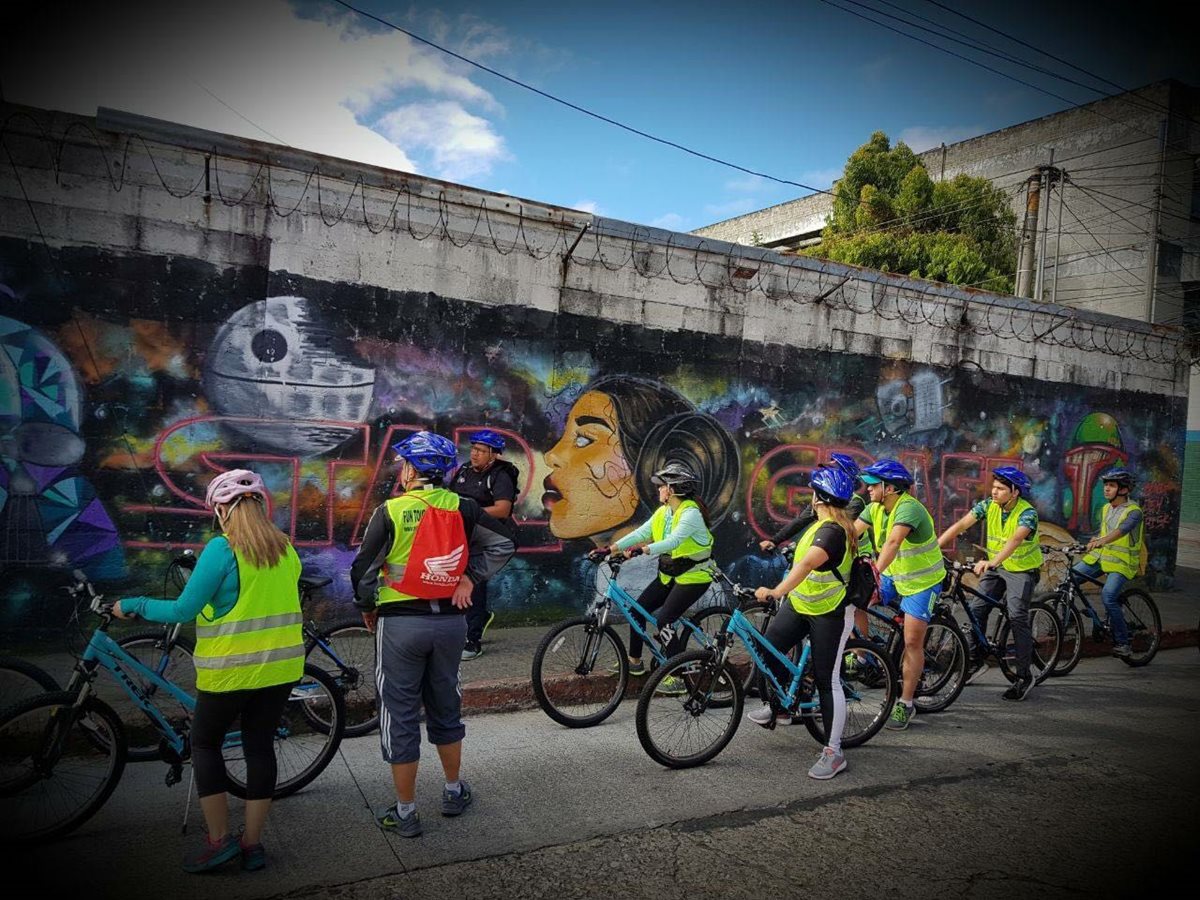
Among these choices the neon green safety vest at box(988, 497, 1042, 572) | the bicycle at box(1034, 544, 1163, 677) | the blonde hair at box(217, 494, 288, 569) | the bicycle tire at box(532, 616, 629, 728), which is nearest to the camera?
the blonde hair at box(217, 494, 288, 569)

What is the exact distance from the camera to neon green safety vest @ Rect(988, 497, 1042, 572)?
6.86m

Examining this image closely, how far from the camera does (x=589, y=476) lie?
336 inches

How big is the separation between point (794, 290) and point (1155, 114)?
21.8 m

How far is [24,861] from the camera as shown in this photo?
3404 mm

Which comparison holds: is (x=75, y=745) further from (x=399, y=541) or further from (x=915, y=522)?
(x=915, y=522)

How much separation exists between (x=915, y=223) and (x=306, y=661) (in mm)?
21590

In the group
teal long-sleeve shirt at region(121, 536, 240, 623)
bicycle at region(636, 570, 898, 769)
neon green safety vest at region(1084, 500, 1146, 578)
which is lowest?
bicycle at region(636, 570, 898, 769)

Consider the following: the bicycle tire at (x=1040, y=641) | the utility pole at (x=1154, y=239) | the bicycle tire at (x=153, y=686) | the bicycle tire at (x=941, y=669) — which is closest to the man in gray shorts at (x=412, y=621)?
the bicycle tire at (x=153, y=686)

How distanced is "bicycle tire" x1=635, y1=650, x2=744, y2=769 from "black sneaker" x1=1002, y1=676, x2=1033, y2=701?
327 cm

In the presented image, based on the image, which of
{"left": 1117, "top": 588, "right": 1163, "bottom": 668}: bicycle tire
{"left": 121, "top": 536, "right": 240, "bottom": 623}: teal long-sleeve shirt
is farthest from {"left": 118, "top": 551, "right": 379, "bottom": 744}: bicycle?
{"left": 1117, "top": 588, "right": 1163, "bottom": 668}: bicycle tire

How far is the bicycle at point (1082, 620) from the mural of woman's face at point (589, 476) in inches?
172

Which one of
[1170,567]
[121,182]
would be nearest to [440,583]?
[121,182]

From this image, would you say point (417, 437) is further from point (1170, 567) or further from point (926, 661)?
point (1170, 567)

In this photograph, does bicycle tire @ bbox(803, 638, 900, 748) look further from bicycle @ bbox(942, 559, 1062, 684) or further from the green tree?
the green tree
